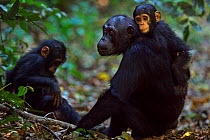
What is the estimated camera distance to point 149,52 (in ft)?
15.0

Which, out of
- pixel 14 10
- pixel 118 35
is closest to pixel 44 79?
pixel 118 35

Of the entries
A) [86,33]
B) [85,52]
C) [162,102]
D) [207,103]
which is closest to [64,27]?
[86,33]

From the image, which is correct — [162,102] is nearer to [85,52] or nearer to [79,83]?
[79,83]

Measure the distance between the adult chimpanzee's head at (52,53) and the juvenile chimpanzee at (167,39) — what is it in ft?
6.39

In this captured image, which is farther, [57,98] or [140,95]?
[57,98]

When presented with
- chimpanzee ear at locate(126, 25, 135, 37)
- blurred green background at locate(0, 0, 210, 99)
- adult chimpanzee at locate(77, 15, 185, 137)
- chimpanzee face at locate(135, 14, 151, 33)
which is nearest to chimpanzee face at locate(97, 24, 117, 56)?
adult chimpanzee at locate(77, 15, 185, 137)

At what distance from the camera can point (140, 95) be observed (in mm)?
4871

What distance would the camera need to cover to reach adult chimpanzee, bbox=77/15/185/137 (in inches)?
179

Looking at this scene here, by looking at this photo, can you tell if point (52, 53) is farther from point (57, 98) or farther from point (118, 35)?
point (118, 35)

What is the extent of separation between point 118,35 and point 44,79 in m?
1.54

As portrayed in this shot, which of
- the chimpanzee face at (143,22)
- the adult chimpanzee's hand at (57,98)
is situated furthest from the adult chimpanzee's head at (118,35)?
the adult chimpanzee's hand at (57,98)

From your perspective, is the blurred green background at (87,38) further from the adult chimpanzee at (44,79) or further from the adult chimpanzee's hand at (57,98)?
the adult chimpanzee's hand at (57,98)

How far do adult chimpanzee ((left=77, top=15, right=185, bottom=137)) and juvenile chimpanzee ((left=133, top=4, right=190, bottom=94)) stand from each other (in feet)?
0.40

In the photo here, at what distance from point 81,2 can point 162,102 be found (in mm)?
10454
